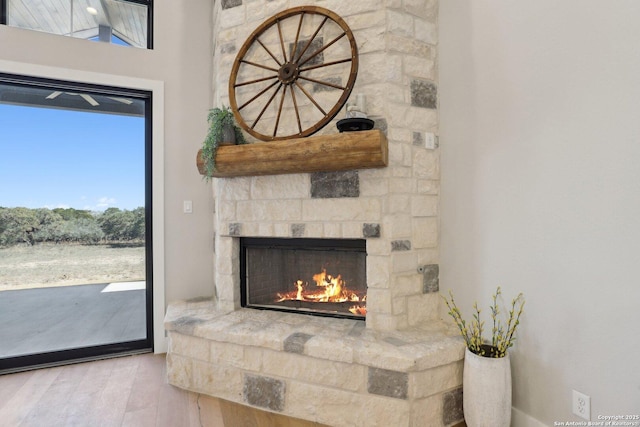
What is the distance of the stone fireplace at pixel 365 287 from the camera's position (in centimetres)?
179

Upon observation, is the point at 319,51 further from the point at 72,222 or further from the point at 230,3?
the point at 72,222

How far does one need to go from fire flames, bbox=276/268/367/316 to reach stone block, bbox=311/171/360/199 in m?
0.58

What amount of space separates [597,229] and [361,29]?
1.70 m

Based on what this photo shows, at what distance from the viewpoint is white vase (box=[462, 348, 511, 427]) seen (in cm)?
162

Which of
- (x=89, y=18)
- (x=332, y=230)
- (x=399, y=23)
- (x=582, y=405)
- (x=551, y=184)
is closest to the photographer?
(x=582, y=405)

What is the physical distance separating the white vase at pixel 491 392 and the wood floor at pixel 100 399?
53.9 inches

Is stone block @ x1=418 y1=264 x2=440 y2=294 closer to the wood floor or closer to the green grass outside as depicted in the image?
the wood floor

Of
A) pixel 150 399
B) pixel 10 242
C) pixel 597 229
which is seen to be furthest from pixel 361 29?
pixel 10 242

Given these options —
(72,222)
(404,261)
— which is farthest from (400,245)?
(72,222)

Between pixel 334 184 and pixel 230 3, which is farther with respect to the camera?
pixel 230 3

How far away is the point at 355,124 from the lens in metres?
1.94

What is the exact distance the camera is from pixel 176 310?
2.51m

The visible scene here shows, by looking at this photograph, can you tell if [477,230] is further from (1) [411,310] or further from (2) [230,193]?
(2) [230,193]

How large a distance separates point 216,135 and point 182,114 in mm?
815
